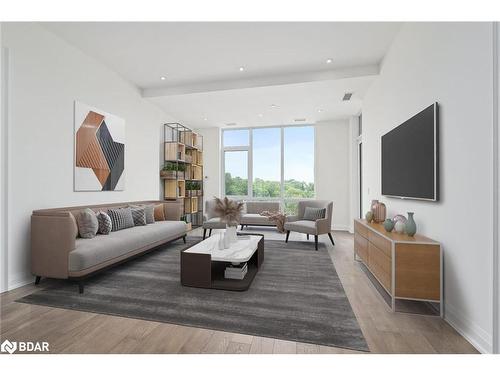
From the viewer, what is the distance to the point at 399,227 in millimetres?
2285

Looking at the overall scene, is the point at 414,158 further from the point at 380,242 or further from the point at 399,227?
the point at 380,242

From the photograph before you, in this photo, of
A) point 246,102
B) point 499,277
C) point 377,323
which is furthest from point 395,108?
point 246,102

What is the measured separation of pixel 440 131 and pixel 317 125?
4.52 m

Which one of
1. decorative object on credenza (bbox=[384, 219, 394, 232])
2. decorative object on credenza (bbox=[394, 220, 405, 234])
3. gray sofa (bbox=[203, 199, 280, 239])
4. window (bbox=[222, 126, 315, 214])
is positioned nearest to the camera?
decorative object on credenza (bbox=[394, 220, 405, 234])

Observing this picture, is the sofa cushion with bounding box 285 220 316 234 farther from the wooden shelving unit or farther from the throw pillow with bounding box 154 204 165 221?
the wooden shelving unit

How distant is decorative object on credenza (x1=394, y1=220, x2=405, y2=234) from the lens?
7.42 ft

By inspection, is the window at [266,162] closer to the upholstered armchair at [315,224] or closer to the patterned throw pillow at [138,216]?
the upholstered armchair at [315,224]

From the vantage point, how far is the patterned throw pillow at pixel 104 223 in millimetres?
2991

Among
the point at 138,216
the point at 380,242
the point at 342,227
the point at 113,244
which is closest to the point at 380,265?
the point at 380,242

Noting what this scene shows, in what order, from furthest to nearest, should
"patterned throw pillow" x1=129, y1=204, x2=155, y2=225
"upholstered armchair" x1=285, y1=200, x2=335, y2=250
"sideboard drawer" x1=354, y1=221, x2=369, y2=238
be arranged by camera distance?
"upholstered armchair" x1=285, y1=200, x2=335, y2=250 → "patterned throw pillow" x1=129, y1=204, x2=155, y2=225 → "sideboard drawer" x1=354, y1=221, x2=369, y2=238

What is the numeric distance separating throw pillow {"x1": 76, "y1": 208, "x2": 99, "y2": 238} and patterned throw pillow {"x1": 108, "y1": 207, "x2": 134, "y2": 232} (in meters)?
0.44

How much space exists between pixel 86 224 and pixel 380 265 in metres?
3.31

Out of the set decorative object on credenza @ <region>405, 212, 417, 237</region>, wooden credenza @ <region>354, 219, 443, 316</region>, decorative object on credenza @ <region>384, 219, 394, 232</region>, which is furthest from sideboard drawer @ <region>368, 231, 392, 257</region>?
decorative object on credenza @ <region>405, 212, 417, 237</region>

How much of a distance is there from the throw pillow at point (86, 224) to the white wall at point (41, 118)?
0.44 meters
